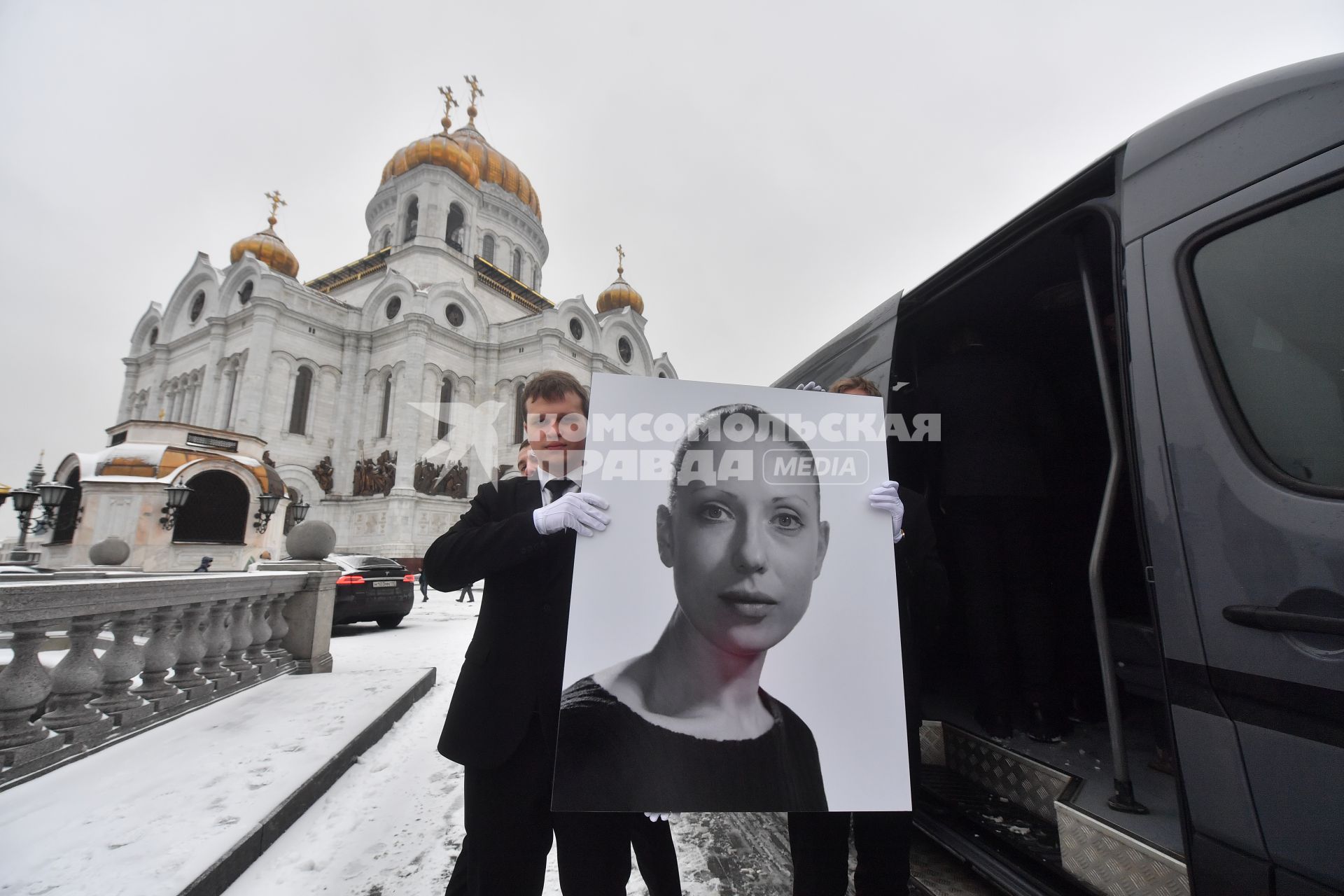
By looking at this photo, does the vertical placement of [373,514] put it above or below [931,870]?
above

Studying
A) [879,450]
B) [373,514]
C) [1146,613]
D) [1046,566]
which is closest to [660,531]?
[879,450]

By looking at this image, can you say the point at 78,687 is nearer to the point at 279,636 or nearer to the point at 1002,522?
the point at 279,636

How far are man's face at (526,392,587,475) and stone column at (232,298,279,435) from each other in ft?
95.7

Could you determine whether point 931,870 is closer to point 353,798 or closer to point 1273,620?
point 1273,620

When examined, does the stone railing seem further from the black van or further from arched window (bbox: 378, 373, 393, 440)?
arched window (bbox: 378, 373, 393, 440)

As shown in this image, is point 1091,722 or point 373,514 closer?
point 1091,722

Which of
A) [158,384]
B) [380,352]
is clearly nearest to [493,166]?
[380,352]

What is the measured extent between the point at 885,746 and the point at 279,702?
4.76m

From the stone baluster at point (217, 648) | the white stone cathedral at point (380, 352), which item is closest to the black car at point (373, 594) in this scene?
the stone baluster at point (217, 648)

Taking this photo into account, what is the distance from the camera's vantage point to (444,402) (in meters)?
28.2

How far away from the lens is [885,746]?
5.16 ft

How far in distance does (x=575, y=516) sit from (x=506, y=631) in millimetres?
452

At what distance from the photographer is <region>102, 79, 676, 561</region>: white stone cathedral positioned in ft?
83.7

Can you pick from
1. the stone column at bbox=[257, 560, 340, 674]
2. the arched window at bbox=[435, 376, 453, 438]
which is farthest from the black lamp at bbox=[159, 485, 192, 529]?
the stone column at bbox=[257, 560, 340, 674]
